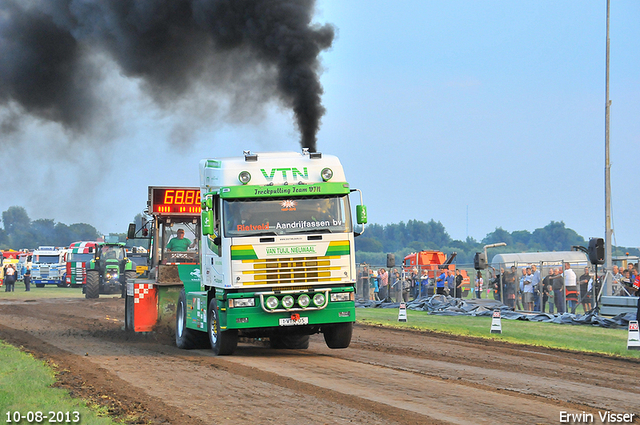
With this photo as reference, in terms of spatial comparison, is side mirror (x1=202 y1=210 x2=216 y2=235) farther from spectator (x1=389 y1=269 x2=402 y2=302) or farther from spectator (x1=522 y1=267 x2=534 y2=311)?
spectator (x1=389 y1=269 x2=402 y2=302)

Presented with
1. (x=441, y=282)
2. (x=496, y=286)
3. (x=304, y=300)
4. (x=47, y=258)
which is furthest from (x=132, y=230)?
(x=47, y=258)

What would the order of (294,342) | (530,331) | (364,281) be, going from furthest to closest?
1. (364,281)
2. (530,331)
3. (294,342)

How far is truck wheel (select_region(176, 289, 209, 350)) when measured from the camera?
48.8ft

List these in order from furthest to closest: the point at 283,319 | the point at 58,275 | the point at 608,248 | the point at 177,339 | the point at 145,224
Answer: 1. the point at 58,275
2. the point at 608,248
3. the point at 145,224
4. the point at 177,339
5. the point at 283,319

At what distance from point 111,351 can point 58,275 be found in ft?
141

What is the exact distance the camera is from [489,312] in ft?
80.9

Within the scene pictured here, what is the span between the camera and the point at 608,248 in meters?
29.2

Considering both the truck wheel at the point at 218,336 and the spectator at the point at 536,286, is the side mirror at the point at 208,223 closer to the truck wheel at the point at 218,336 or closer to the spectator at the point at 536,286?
the truck wheel at the point at 218,336

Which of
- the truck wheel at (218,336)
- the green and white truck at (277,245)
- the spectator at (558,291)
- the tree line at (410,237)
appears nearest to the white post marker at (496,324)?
the green and white truck at (277,245)

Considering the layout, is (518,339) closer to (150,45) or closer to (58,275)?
(150,45)

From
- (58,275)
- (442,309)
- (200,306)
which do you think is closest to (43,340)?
(200,306)

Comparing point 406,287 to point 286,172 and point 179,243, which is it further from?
point 286,172

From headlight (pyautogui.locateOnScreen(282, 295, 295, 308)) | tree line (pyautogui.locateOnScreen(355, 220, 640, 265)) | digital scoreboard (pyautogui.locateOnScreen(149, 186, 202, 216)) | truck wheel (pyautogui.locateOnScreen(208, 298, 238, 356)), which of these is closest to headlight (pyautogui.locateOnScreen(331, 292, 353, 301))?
headlight (pyautogui.locateOnScreen(282, 295, 295, 308))

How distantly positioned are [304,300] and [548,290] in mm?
15233
